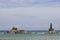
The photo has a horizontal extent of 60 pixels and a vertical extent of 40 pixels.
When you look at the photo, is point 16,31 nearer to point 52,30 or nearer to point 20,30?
point 20,30

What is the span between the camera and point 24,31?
333 feet

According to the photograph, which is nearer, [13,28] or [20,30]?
[13,28]

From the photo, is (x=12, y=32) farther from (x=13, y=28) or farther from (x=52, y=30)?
(x=52, y=30)

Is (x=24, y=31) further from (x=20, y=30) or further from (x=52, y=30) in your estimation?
(x=52, y=30)

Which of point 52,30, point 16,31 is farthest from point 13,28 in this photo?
point 52,30

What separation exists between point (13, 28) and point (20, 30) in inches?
270

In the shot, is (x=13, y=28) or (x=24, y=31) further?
(x=24, y=31)

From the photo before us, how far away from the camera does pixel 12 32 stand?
91062mm

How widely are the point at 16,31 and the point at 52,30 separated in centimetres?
1163

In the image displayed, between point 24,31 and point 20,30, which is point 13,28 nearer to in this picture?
point 20,30

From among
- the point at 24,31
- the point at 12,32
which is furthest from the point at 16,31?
the point at 24,31

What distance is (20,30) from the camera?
9556cm

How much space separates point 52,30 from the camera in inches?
3573

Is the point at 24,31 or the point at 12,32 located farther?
the point at 24,31
